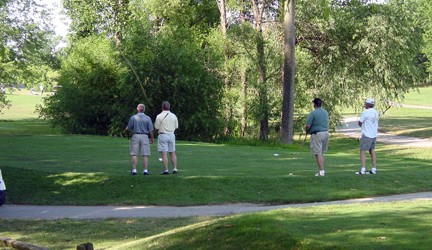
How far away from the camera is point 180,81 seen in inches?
1393

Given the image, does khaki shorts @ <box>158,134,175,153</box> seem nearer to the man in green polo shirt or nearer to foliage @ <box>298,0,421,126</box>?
the man in green polo shirt

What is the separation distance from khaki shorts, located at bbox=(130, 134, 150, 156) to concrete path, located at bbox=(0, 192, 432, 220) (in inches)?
89.0

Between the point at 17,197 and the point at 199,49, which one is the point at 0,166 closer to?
the point at 17,197

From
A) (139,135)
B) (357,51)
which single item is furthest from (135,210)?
(357,51)

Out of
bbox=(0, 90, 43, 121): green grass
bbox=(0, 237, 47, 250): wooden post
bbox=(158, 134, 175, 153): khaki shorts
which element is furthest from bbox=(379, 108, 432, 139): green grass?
bbox=(0, 237, 47, 250): wooden post

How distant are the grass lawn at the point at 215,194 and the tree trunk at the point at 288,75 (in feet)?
20.4

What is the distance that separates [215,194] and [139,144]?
2.57 m

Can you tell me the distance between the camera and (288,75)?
108 feet

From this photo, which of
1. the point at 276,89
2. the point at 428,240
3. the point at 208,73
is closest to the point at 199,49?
the point at 208,73

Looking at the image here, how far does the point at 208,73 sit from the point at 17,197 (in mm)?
20741

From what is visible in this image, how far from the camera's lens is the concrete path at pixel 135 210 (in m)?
15.1

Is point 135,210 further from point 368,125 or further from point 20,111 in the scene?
point 20,111

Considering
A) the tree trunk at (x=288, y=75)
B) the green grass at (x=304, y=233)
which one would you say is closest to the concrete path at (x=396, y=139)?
the tree trunk at (x=288, y=75)

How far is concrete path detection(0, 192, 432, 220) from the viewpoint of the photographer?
15.1 m
